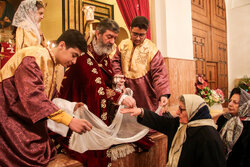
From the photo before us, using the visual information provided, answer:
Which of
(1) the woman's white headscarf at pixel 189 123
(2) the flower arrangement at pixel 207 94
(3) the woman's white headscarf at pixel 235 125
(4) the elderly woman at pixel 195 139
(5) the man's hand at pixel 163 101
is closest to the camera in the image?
(4) the elderly woman at pixel 195 139

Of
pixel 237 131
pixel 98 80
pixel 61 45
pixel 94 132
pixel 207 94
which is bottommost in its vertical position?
pixel 237 131

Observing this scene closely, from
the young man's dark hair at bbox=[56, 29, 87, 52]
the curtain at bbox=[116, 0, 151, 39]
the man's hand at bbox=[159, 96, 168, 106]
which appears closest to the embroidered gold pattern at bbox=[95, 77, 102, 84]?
the young man's dark hair at bbox=[56, 29, 87, 52]

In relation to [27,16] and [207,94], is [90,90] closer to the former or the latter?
[27,16]

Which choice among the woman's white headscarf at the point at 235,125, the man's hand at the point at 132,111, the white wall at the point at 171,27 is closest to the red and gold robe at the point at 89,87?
the man's hand at the point at 132,111

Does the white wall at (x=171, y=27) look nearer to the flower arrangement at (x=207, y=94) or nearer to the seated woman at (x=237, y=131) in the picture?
the flower arrangement at (x=207, y=94)

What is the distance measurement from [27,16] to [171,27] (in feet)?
10.5

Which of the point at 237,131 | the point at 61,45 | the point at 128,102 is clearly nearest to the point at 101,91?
the point at 128,102

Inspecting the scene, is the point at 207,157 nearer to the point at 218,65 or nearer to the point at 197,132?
the point at 197,132

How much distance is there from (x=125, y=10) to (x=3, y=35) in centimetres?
265

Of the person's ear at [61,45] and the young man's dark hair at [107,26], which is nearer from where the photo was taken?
the person's ear at [61,45]

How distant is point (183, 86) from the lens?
5059mm

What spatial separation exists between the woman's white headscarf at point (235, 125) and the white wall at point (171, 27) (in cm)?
240

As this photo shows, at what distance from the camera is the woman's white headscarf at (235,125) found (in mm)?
2426

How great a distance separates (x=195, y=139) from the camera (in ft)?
5.98
